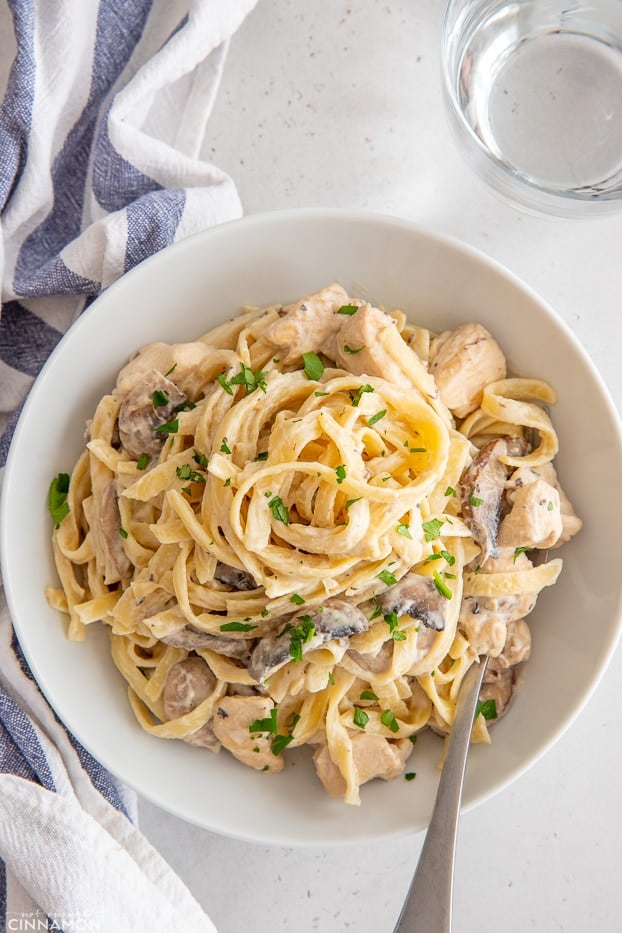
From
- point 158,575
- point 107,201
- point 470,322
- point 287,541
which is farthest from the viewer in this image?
point 107,201

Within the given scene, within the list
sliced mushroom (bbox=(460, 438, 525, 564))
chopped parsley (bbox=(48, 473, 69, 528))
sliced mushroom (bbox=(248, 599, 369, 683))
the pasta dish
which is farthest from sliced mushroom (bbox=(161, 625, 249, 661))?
sliced mushroom (bbox=(460, 438, 525, 564))

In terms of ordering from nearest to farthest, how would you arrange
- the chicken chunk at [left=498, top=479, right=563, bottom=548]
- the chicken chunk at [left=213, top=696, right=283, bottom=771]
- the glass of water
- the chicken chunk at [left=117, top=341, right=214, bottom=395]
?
the chicken chunk at [left=498, top=479, right=563, bottom=548], the chicken chunk at [left=213, top=696, right=283, bottom=771], the chicken chunk at [left=117, top=341, right=214, bottom=395], the glass of water

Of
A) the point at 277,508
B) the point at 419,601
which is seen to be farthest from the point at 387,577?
the point at 277,508

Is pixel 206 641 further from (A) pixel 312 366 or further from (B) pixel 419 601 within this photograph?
(A) pixel 312 366

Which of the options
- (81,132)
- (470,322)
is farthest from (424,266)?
(81,132)

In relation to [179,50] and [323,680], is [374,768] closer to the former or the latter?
[323,680]

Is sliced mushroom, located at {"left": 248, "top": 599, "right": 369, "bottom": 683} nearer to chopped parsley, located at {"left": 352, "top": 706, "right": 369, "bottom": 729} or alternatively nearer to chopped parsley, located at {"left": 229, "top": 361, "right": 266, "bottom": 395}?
chopped parsley, located at {"left": 352, "top": 706, "right": 369, "bottom": 729}
